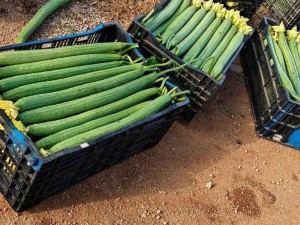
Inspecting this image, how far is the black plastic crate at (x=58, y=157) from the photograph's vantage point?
13.8ft

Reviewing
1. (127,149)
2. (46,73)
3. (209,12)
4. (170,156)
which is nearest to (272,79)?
(209,12)

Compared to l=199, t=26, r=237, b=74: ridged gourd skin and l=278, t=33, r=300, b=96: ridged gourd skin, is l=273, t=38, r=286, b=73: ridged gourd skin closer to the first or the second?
l=278, t=33, r=300, b=96: ridged gourd skin

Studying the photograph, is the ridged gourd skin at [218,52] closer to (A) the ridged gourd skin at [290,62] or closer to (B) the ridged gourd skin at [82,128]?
(A) the ridged gourd skin at [290,62]

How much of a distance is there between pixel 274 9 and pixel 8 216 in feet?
20.5

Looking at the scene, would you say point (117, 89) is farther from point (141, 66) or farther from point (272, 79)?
point (272, 79)

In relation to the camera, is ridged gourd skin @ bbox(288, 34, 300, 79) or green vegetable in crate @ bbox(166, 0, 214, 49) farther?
ridged gourd skin @ bbox(288, 34, 300, 79)

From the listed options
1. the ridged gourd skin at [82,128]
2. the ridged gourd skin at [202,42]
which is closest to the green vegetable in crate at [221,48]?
the ridged gourd skin at [202,42]

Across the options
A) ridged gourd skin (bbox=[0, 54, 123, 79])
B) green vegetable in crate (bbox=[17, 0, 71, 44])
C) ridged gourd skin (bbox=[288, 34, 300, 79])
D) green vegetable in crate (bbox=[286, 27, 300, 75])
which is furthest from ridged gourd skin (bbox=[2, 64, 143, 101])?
green vegetable in crate (bbox=[286, 27, 300, 75])

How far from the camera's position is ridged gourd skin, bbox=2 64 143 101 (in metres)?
4.54

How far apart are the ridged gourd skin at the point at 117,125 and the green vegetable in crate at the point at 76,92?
16.8 inches

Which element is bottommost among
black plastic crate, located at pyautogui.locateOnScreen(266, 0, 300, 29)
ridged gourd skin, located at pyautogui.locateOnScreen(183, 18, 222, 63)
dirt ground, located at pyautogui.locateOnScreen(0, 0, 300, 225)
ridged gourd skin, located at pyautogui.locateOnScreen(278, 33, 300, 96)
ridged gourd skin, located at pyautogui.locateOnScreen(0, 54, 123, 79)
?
dirt ground, located at pyautogui.locateOnScreen(0, 0, 300, 225)

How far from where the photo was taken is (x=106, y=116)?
491cm

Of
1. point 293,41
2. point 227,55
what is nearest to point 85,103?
point 227,55

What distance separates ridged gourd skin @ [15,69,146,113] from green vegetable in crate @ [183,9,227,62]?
1.14 meters
